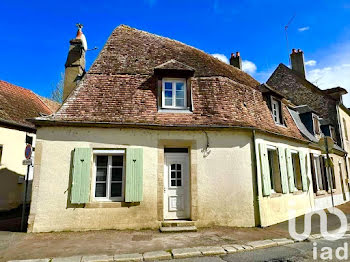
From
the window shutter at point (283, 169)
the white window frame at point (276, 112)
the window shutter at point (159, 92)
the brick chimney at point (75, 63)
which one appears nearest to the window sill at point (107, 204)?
the window shutter at point (159, 92)

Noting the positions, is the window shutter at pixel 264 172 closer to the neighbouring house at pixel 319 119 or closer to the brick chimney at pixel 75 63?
the neighbouring house at pixel 319 119

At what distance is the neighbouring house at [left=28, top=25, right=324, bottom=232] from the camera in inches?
280

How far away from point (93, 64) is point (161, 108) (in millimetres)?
3629

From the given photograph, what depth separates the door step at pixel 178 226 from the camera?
6.88 meters

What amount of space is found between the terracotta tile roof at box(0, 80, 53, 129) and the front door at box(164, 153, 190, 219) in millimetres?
6801

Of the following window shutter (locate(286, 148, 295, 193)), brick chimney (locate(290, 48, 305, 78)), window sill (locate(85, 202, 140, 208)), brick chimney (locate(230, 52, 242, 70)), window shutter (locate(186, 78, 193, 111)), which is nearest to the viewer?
window sill (locate(85, 202, 140, 208))

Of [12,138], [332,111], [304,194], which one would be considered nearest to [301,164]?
[304,194]

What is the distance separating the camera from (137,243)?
5.71m

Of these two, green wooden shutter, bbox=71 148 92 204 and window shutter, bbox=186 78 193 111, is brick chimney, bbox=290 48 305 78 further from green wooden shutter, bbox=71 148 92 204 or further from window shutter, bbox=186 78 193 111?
green wooden shutter, bbox=71 148 92 204

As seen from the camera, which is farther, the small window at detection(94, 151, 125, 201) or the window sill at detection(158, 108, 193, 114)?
the window sill at detection(158, 108, 193, 114)

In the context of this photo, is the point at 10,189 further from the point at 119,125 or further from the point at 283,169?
the point at 283,169

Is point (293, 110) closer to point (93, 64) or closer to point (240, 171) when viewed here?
point (240, 171)

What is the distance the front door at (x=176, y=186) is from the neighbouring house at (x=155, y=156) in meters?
0.03

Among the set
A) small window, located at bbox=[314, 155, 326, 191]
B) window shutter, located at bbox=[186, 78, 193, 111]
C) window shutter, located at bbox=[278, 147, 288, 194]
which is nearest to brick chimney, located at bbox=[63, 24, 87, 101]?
window shutter, located at bbox=[186, 78, 193, 111]
